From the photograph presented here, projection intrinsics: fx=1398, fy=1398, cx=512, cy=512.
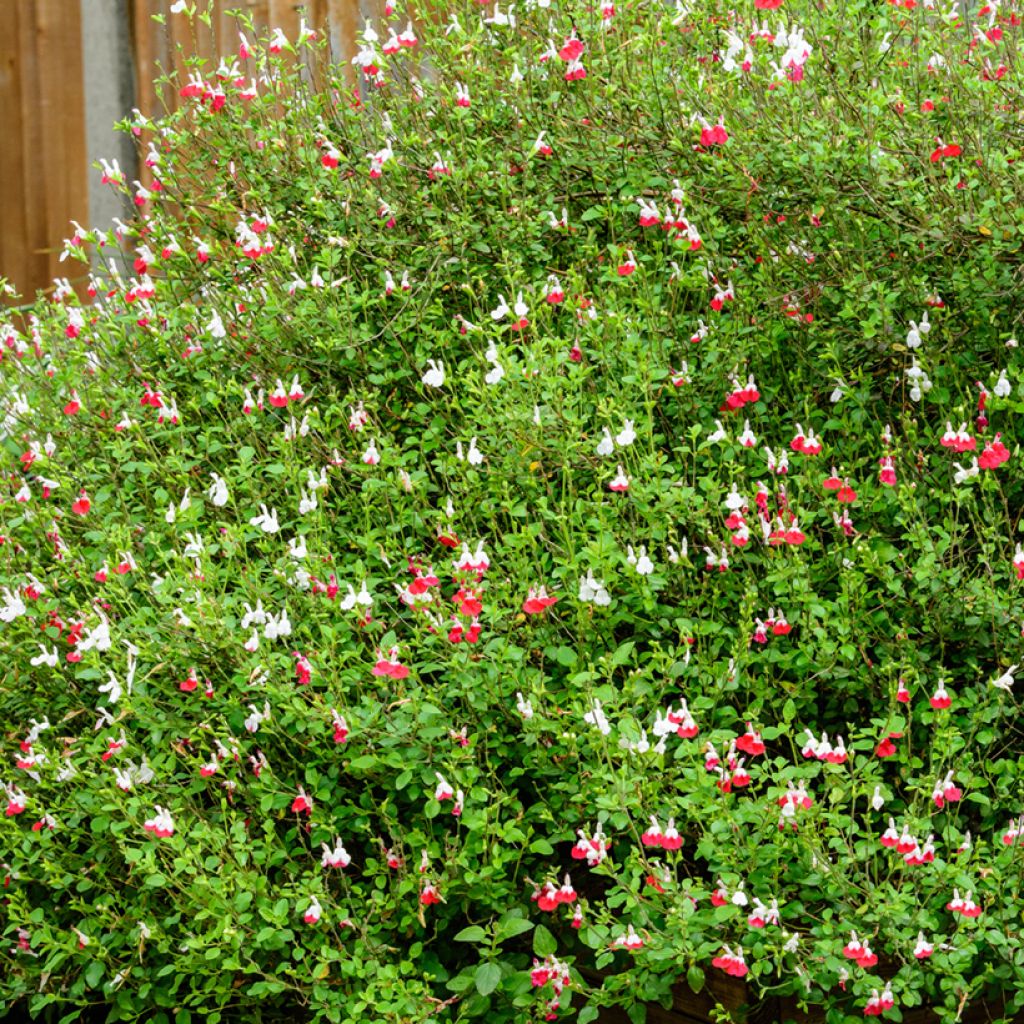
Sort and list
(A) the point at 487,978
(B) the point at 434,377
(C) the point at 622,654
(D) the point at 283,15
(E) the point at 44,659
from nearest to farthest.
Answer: (A) the point at 487,978 → (C) the point at 622,654 → (E) the point at 44,659 → (B) the point at 434,377 → (D) the point at 283,15

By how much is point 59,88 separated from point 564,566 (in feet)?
14.8

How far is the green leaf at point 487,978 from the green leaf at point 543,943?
0.27 feet

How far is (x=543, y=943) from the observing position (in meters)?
2.54

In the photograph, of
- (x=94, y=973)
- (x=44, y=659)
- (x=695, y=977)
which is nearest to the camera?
(x=695, y=977)

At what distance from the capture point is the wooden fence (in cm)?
613

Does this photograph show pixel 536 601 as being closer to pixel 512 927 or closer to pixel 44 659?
pixel 512 927

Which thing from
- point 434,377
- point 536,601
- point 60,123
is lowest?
point 536,601

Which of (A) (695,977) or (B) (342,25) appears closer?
(A) (695,977)

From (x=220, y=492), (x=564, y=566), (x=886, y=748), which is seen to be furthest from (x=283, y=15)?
(x=886, y=748)

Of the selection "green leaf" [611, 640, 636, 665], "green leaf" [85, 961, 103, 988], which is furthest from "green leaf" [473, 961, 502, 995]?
"green leaf" [85, 961, 103, 988]

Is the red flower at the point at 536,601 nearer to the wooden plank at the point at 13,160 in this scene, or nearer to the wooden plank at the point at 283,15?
the wooden plank at the point at 283,15

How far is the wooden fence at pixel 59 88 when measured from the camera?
613cm

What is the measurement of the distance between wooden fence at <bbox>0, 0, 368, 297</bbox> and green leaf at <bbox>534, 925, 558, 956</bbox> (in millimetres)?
4541

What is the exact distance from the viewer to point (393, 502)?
10.5 ft
